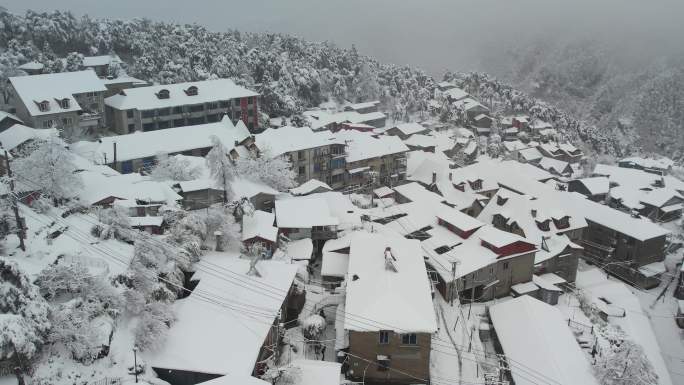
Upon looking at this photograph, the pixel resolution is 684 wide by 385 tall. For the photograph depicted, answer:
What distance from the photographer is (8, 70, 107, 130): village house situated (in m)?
55.6

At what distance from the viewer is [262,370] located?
27781 millimetres

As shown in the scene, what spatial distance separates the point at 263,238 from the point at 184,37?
69.7m

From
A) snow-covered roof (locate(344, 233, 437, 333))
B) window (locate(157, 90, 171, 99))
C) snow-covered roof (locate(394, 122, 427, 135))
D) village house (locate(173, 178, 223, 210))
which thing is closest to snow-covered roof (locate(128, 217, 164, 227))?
village house (locate(173, 178, 223, 210))

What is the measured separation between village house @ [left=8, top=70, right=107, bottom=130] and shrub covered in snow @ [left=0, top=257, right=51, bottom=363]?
35.8 metres

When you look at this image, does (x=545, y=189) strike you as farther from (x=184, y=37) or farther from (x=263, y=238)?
(x=184, y=37)

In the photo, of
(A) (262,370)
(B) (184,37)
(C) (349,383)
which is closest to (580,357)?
(C) (349,383)

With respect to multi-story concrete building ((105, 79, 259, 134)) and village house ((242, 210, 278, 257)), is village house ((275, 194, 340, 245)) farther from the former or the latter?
multi-story concrete building ((105, 79, 259, 134))

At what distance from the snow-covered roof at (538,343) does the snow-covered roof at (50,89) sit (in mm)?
49549

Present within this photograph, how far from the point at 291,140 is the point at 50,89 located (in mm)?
27644

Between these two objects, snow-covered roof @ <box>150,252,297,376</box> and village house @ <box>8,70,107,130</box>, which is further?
village house @ <box>8,70,107,130</box>

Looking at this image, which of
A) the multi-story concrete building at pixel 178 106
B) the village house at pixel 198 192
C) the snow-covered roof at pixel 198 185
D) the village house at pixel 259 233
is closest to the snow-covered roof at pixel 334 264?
the village house at pixel 259 233

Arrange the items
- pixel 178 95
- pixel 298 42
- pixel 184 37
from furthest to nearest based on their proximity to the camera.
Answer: pixel 298 42
pixel 184 37
pixel 178 95

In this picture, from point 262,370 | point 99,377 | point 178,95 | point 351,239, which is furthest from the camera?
point 178,95

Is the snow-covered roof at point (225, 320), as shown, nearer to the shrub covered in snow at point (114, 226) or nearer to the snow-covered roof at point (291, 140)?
the shrub covered in snow at point (114, 226)
